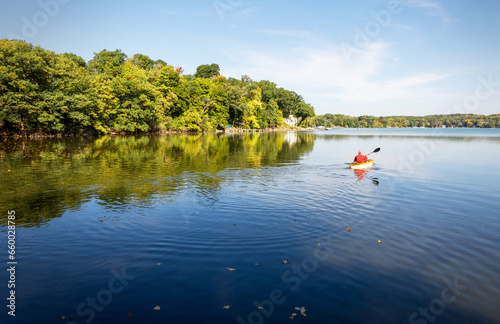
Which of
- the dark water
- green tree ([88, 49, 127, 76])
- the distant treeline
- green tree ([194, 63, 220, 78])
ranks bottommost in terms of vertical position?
the dark water

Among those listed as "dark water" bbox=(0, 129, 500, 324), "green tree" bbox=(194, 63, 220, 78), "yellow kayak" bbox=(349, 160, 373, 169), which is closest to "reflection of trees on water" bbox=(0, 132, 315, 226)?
"dark water" bbox=(0, 129, 500, 324)

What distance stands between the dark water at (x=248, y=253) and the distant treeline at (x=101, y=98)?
44151 mm

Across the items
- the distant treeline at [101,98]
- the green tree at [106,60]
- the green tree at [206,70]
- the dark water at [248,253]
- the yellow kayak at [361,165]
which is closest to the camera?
the dark water at [248,253]

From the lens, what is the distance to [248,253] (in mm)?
8977

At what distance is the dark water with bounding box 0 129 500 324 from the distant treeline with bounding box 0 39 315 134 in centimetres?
4415

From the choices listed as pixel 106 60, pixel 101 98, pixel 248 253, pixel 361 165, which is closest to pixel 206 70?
pixel 106 60

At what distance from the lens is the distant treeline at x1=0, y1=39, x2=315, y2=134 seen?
5038 cm

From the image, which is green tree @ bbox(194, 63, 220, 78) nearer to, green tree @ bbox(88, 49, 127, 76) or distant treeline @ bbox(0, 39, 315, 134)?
distant treeline @ bbox(0, 39, 315, 134)

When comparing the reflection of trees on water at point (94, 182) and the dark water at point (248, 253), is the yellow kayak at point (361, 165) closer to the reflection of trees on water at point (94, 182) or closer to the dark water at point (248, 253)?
the reflection of trees on water at point (94, 182)

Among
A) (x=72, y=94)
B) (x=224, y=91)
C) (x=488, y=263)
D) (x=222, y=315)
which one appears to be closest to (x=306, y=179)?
(x=488, y=263)

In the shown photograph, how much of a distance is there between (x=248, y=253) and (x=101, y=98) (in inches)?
2822

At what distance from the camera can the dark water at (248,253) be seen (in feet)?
20.9

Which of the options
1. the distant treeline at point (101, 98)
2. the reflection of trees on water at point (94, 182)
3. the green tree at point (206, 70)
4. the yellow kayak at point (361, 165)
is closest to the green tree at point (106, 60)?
the distant treeline at point (101, 98)

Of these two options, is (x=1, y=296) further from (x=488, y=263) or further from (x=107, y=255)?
(x=488, y=263)
